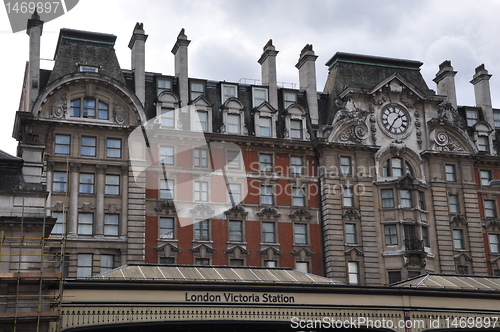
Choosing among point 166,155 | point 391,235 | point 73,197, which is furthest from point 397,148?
point 73,197

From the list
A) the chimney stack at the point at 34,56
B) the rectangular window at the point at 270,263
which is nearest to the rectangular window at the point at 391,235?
the rectangular window at the point at 270,263

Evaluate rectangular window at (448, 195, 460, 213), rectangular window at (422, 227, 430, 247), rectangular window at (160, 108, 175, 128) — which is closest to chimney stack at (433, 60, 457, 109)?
rectangular window at (448, 195, 460, 213)

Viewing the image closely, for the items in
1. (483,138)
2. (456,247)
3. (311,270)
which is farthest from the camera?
(483,138)

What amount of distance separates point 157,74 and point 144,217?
1187cm

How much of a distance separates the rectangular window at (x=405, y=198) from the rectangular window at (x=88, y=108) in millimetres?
24491

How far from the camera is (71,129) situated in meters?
51.7

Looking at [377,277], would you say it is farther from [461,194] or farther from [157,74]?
[157,74]

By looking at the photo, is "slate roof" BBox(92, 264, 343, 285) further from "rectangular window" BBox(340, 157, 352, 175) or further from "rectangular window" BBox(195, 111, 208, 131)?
"rectangular window" BBox(340, 157, 352, 175)

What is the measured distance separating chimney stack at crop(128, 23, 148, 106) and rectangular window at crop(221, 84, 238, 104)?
6.60 m

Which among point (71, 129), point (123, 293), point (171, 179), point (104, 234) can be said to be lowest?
point (123, 293)

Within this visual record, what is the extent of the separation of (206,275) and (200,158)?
590 inches

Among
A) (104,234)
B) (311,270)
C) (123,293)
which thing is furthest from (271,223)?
(123,293)

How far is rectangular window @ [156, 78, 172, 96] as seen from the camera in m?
56.5

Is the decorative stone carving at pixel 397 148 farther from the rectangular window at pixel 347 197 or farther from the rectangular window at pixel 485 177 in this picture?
the rectangular window at pixel 485 177
